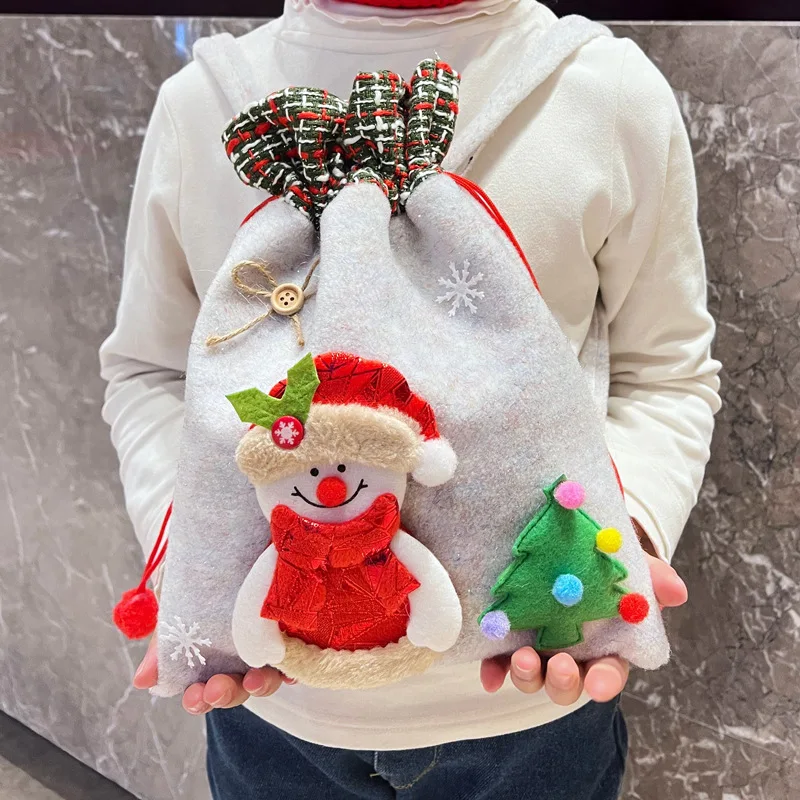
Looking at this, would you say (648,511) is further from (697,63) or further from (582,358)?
(697,63)

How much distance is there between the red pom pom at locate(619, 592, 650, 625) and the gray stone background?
468mm

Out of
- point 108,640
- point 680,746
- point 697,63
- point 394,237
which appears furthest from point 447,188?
point 108,640

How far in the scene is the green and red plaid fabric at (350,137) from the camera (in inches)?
19.3

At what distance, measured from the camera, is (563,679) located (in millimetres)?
468

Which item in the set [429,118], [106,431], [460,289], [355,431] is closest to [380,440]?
[355,431]

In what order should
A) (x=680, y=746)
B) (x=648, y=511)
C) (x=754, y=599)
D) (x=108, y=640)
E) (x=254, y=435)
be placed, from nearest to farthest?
(x=254, y=435) → (x=648, y=511) → (x=754, y=599) → (x=680, y=746) → (x=108, y=640)

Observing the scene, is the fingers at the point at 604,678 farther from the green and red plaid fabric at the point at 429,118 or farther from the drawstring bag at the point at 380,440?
the green and red plaid fabric at the point at 429,118

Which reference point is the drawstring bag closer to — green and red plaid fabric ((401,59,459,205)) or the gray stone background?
green and red plaid fabric ((401,59,459,205))

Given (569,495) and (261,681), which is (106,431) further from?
(569,495)

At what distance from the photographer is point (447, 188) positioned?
1.59 feet

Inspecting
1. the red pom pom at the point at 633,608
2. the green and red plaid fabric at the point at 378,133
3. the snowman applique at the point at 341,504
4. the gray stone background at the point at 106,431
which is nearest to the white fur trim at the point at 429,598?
the snowman applique at the point at 341,504

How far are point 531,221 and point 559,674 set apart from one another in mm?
307

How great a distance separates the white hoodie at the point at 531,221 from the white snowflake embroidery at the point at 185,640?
A: 129 mm

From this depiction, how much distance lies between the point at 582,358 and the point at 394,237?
0.20 m
